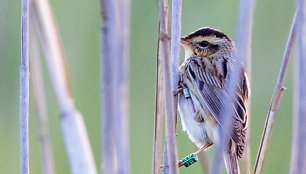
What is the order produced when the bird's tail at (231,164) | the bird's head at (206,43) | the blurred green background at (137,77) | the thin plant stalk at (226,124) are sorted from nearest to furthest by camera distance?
1. the thin plant stalk at (226,124)
2. the bird's tail at (231,164)
3. the bird's head at (206,43)
4. the blurred green background at (137,77)

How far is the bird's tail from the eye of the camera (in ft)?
12.1

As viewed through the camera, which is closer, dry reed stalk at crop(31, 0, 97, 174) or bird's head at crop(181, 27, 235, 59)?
dry reed stalk at crop(31, 0, 97, 174)

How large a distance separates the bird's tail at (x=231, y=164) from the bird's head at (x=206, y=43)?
917 millimetres

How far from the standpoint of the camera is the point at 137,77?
18.5 feet

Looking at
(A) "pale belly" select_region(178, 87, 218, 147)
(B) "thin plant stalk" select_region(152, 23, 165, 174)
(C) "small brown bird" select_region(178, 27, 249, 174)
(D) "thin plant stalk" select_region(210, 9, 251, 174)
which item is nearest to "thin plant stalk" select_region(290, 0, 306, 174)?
(D) "thin plant stalk" select_region(210, 9, 251, 174)

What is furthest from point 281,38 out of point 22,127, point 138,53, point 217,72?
point 22,127

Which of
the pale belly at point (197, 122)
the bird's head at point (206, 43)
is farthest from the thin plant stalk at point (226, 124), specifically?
the bird's head at point (206, 43)

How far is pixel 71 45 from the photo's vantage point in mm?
5578

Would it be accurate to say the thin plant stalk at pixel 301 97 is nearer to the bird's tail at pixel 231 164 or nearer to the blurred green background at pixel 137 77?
the bird's tail at pixel 231 164

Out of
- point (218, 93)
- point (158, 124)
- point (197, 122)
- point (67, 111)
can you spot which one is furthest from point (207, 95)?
point (67, 111)

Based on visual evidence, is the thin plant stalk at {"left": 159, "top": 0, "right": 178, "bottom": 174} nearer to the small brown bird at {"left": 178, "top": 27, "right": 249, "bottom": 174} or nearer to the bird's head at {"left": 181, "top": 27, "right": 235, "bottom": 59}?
the small brown bird at {"left": 178, "top": 27, "right": 249, "bottom": 174}

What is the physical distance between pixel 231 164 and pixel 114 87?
1.33 metres

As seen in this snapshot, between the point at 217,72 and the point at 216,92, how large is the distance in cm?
19

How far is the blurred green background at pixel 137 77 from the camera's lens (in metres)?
5.40
